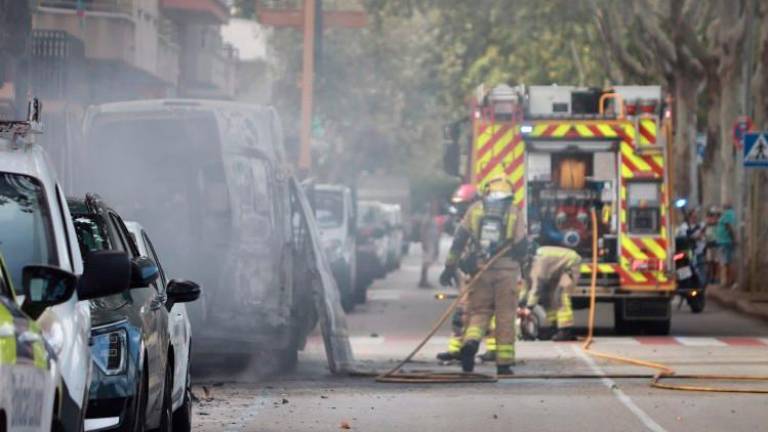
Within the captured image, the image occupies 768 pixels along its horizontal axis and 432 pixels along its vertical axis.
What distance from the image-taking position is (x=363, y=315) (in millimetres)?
30438

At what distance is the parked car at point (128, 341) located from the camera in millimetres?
8711

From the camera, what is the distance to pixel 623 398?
51.3 ft

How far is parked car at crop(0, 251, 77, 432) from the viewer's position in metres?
6.19

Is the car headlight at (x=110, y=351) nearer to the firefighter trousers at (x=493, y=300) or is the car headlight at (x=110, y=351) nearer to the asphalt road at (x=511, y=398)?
the asphalt road at (x=511, y=398)

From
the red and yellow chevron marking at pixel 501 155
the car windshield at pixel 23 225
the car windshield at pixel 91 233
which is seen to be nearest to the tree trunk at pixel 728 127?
the red and yellow chevron marking at pixel 501 155

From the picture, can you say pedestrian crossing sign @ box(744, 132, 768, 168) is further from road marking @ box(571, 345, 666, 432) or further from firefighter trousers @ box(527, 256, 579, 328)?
road marking @ box(571, 345, 666, 432)

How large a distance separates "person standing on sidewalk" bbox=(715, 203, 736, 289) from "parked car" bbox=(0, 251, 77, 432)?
102 ft

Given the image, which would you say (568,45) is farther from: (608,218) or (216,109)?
(216,109)

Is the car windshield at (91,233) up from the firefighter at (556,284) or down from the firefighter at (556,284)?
up

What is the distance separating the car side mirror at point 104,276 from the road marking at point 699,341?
1540 centimetres

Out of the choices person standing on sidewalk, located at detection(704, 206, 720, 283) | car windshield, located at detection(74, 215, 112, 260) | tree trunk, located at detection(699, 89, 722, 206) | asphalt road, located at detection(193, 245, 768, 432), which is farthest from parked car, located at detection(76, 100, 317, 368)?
tree trunk, located at detection(699, 89, 722, 206)

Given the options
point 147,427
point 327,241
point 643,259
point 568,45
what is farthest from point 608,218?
point 568,45

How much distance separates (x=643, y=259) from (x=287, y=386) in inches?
320


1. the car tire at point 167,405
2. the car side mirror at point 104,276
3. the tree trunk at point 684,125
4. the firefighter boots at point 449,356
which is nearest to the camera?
the car side mirror at point 104,276
